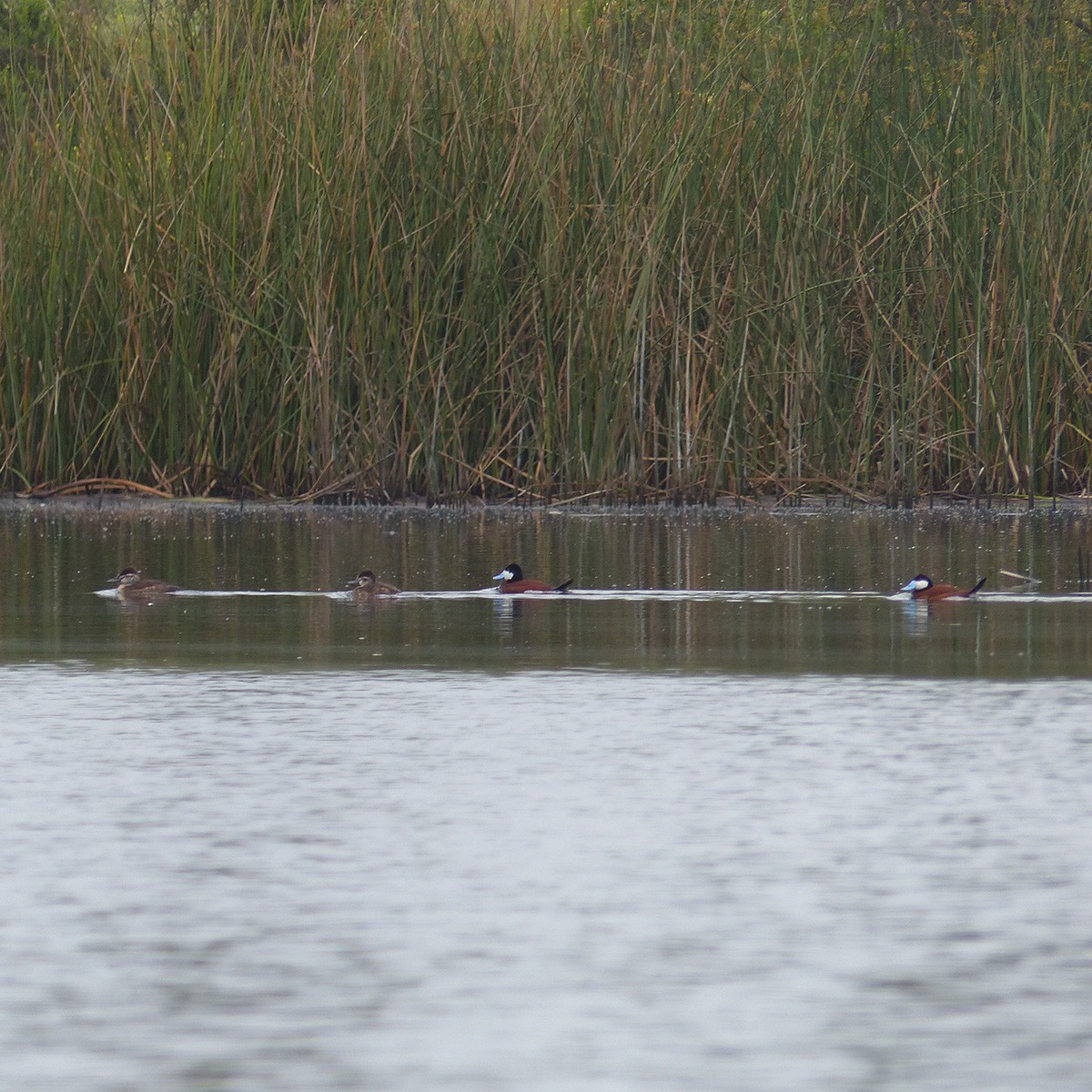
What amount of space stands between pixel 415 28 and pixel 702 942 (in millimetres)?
11344

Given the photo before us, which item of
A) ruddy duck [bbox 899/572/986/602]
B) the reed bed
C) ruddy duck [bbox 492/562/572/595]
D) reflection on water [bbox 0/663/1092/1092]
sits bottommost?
reflection on water [bbox 0/663/1092/1092]

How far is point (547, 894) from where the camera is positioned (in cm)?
450

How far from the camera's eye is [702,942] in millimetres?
4141

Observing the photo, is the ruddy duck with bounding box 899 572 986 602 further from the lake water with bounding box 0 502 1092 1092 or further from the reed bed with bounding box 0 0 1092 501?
the reed bed with bounding box 0 0 1092 501

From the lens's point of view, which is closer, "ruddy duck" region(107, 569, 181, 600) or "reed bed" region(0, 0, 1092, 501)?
"ruddy duck" region(107, 569, 181, 600)

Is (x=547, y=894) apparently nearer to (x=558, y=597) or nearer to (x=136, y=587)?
(x=558, y=597)

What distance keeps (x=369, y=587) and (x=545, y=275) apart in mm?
4838

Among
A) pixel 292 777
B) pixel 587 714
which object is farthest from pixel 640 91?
pixel 292 777

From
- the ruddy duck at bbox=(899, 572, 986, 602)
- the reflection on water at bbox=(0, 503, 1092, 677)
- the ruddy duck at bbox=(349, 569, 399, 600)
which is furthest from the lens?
the ruddy duck at bbox=(349, 569, 399, 600)

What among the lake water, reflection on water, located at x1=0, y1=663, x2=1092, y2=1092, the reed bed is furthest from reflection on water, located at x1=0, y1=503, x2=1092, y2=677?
reflection on water, located at x1=0, y1=663, x2=1092, y2=1092

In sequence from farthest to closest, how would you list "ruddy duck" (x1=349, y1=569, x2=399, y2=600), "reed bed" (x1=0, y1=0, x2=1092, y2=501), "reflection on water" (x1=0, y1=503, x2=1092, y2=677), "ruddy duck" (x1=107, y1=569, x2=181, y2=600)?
"reed bed" (x1=0, y1=0, x2=1092, y2=501)
"ruddy duck" (x1=107, y1=569, x2=181, y2=600)
"ruddy duck" (x1=349, y1=569, x2=399, y2=600)
"reflection on water" (x1=0, y1=503, x2=1092, y2=677)

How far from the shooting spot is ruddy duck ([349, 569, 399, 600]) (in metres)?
9.65

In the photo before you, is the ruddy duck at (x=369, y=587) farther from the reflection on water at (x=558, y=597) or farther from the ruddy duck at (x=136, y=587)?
the ruddy duck at (x=136, y=587)

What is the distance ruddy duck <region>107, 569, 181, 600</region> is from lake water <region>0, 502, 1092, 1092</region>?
0.26 m
